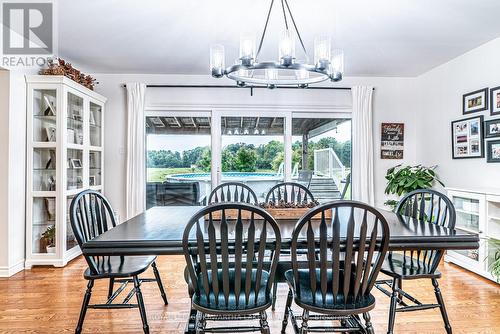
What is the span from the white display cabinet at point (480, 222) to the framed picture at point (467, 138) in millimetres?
539

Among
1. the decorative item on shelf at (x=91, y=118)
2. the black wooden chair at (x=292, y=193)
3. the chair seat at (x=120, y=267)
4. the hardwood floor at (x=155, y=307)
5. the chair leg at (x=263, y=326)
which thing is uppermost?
the decorative item on shelf at (x=91, y=118)

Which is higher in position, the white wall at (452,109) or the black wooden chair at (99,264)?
the white wall at (452,109)

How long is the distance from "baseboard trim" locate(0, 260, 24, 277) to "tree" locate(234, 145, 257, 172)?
278 cm

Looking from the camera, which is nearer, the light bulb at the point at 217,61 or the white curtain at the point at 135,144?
the light bulb at the point at 217,61

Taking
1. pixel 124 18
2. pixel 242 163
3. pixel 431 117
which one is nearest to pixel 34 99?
pixel 124 18

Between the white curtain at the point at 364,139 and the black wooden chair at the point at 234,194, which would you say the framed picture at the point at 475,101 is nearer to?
the white curtain at the point at 364,139

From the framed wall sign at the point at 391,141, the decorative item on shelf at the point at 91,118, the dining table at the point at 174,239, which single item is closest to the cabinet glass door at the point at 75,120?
the decorative item on shelf at the point at 91,118

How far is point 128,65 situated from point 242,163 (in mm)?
2005

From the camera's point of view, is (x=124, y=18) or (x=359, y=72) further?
(x=359, y=72)

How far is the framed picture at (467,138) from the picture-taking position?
11.8 feet

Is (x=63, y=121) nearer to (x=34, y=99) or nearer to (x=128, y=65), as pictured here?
(x=34, y=99)

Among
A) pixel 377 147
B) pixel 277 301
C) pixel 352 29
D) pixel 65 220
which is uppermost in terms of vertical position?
pixel 352 29

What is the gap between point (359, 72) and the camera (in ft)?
15.1

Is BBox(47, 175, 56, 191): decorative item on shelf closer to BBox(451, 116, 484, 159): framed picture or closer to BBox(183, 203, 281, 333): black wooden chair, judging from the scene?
BBox(183, 203, 281, 333): black wooden chair
